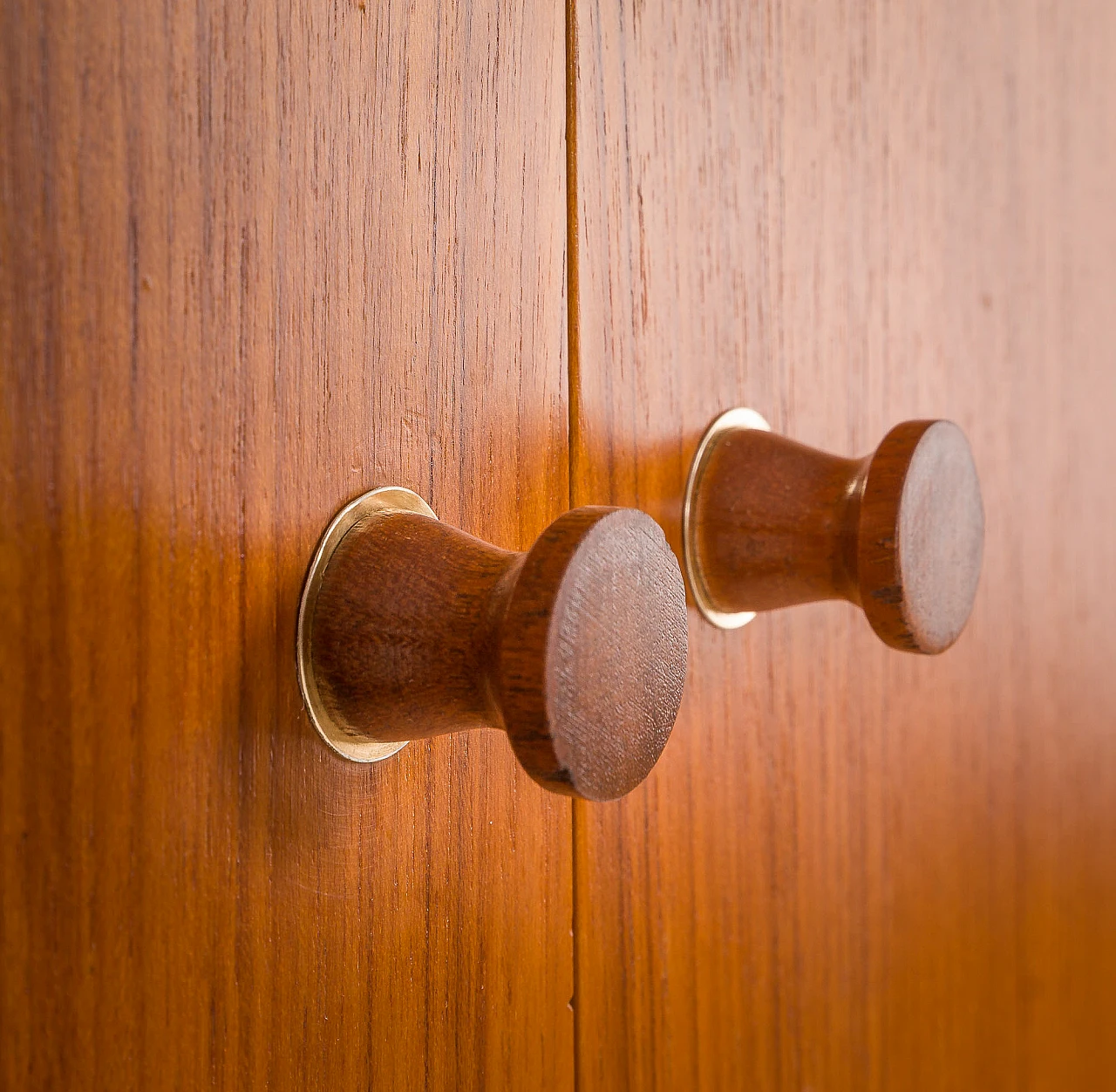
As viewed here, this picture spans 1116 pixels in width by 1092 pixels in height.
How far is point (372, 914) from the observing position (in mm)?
180

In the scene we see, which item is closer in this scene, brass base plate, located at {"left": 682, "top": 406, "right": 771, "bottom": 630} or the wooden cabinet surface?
the wooden cabinet surface

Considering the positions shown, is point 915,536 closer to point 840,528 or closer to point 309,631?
point 840,528

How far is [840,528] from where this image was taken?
0.76 ft

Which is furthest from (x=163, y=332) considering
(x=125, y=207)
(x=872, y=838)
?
(x=872, y=838)

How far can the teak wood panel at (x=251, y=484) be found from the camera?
0.43 ft

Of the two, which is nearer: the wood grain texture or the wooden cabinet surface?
the wooden cabinet surface

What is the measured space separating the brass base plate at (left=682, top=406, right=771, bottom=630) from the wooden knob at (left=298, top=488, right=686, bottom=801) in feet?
0.26

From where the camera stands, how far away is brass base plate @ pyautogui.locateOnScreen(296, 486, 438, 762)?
168 mm

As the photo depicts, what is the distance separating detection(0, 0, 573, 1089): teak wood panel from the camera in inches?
5.1

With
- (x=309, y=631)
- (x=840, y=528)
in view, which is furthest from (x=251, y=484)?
(x=840, y=528)

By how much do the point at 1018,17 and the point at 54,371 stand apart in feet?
1.20

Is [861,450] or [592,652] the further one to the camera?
[861,450]

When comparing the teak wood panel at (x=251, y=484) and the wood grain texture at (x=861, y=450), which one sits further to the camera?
the wood grain texture at (x=861, y=450)

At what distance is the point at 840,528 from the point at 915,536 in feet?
0.05
